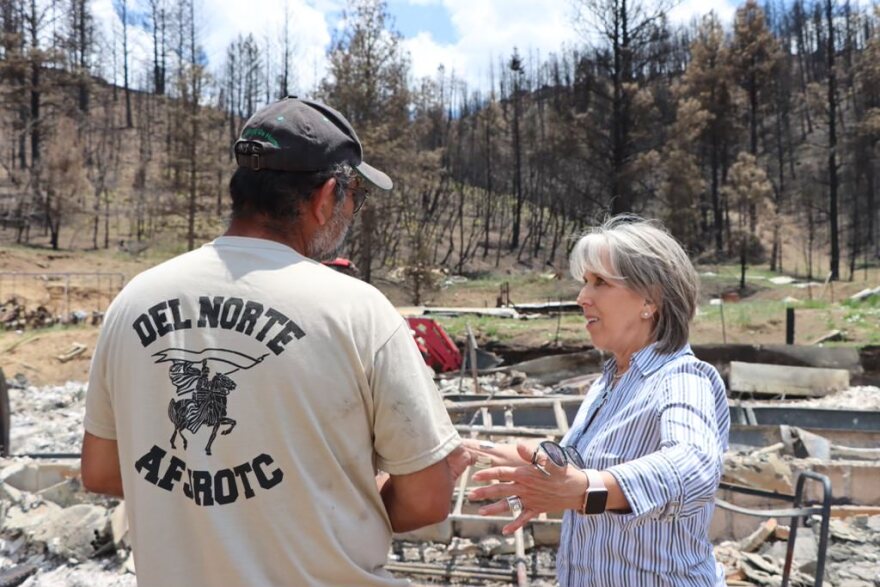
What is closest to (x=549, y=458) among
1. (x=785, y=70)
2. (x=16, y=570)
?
(x=16, y=570)

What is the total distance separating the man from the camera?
139cm

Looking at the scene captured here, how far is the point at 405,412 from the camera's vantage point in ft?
4.75

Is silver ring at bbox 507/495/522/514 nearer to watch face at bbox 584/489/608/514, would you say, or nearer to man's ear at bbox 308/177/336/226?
watch face at bbox 584/489/608/514

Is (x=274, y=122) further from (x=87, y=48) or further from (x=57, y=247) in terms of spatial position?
(x=87, y=48)

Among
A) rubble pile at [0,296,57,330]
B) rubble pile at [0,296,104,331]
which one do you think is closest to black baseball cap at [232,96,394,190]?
rubble pile at [0,296,104,331]

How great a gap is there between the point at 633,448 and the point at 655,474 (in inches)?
10.2

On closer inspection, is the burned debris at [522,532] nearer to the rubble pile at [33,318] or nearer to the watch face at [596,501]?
the watch face at [596,501]

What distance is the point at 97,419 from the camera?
1.61 m

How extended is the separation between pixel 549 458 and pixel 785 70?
5699cm

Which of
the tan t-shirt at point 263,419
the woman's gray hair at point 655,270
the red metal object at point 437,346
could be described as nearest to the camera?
the tan t-shirt at point 263,419

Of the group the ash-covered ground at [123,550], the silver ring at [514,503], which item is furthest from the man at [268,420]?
the ash-covered ground at [123,550]

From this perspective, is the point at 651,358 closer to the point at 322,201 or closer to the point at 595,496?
the point at 595,496

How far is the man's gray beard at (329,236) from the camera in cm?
166

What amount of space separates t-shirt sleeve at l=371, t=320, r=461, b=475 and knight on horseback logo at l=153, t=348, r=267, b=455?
257mm
